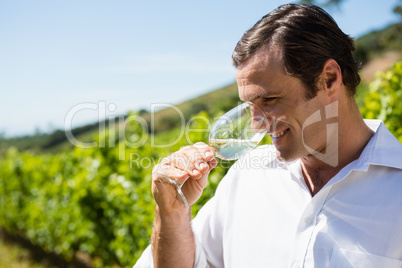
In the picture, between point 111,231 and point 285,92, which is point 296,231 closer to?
point 285,92

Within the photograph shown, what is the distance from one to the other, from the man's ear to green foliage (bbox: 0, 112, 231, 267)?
1.49 metres

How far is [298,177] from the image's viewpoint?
1993mm

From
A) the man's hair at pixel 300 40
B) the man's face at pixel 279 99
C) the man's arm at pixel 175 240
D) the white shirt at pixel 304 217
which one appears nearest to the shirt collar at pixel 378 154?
the white shirt at pixel 304 217

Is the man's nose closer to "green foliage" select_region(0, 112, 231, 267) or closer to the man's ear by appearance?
the man's ear

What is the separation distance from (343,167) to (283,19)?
0.81m

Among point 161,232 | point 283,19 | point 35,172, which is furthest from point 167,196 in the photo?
point 35,172

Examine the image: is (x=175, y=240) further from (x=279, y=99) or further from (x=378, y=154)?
(x=378, y=154)

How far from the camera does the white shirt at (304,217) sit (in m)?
1.63

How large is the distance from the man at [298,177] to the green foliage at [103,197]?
1.15m

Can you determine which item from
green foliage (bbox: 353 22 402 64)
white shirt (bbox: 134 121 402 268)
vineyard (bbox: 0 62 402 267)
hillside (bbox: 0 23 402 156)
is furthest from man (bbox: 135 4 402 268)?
green foliage (bbox: 353 22 402 64)

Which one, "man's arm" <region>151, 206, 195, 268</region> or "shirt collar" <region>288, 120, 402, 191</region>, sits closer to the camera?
"shirt collar" <region>288, 120, 402, 191</region>

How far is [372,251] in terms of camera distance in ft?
5.31

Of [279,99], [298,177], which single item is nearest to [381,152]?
[298,177]

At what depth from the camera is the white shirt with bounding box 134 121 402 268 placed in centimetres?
163
